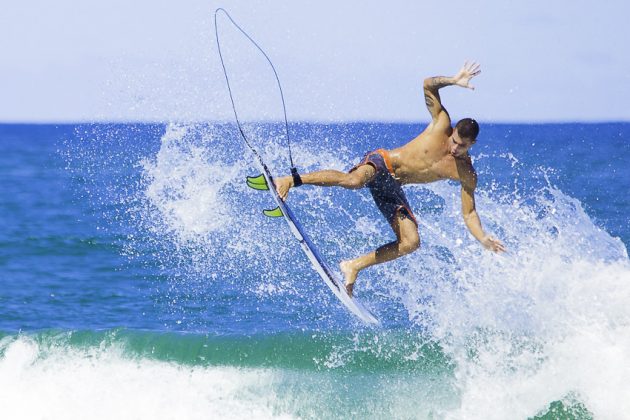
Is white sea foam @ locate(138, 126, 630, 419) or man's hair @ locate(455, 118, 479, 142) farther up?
man's hair @ locate(455, 118, 479, 142)

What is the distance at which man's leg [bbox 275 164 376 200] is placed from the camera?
26.3 ft

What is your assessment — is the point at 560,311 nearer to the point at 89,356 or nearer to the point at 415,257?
the point at 415,257

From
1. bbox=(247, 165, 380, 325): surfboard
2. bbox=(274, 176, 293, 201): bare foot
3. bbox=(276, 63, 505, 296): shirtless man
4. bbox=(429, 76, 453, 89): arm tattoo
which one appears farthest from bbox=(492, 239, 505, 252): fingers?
bbox=(274, 176, 293, 201): bare foot

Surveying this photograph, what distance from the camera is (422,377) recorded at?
940cm

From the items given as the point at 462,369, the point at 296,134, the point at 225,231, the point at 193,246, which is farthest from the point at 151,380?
the point at 296,134

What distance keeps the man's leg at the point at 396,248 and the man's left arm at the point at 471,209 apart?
0.55m

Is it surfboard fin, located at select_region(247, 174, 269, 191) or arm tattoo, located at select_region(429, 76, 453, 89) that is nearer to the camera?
arm tattoo, located at select_region(429, 76, 453, 89)

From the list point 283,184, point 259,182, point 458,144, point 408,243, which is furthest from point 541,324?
point 259,182

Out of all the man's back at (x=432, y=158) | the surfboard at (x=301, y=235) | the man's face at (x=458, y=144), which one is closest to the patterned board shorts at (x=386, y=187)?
the man's back at (x=432, y=158)

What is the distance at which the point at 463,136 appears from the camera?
8.00 m

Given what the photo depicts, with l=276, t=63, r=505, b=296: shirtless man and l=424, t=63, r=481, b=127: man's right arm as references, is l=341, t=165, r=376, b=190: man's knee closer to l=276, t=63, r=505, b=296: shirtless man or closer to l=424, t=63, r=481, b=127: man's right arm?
l=276, t=63, r=505, b=296: shirtless man

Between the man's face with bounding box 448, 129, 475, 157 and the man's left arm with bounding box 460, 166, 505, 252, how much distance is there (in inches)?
8.8

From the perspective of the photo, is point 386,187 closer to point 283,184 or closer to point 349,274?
point 349,274

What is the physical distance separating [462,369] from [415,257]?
2.22 metres
